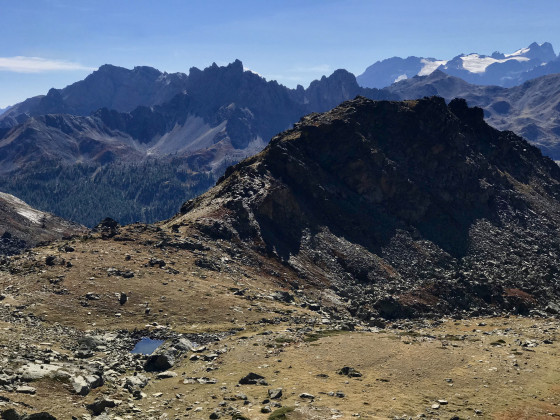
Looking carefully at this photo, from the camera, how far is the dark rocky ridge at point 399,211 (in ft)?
328

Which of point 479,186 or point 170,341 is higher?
point 479,186

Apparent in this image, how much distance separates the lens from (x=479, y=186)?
14400cm

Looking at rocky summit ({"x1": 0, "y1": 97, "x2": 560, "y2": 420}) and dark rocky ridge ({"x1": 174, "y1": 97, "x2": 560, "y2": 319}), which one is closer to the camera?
rocky summit ({"x1": 0, "y1": 97, "x2": 560, "y2": 420})

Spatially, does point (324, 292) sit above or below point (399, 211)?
below

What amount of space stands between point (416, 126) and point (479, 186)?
79.7ft

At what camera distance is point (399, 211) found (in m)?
130

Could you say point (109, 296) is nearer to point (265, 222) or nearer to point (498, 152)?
point (265, 222)

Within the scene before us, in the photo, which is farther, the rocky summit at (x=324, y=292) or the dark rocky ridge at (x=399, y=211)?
the dark rocky ridge at (x=399, y=211)

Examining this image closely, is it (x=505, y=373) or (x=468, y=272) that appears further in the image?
(x=468, y=272)

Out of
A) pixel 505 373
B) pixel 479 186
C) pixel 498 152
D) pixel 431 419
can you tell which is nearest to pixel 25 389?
pixel 431 419

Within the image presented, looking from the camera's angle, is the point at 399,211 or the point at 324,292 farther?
the point at 399,211

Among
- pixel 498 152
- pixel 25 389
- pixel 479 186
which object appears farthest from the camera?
pixel 498 152

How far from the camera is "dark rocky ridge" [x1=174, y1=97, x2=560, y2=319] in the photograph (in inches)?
3932

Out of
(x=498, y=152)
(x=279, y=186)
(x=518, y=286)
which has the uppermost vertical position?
(x=498, y=152)
